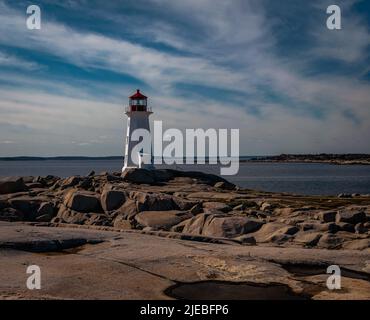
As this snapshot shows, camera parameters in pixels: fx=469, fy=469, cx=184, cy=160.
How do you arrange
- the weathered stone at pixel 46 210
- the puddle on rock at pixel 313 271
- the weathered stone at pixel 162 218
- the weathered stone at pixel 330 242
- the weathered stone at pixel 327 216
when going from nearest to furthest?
the puddle on rock at pixel 313 271 < the weathered stone at pixel 330 242 < the weathered stone at pixel 327 216 < the weathered stone at pixel 162 218 < the weathered stone at pixel 46 210

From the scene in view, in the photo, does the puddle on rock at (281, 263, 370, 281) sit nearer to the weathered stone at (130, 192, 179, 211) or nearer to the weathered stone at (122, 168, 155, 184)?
the weathered stone at (130, 192, 179, 211)

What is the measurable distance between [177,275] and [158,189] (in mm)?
22499

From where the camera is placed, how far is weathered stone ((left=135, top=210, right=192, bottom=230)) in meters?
22.0

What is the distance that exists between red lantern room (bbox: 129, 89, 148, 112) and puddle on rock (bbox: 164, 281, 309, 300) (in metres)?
33.0

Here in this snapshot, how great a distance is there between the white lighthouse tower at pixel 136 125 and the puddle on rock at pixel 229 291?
31237mm

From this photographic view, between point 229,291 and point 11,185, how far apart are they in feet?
84.6

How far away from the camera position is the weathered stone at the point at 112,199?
26.7 m

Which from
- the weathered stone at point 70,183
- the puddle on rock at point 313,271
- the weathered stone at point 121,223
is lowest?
the weathered stone at point 121,223

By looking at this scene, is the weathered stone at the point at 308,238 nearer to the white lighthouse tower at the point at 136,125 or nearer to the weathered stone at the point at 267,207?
the weathered stone at the point at 267,207

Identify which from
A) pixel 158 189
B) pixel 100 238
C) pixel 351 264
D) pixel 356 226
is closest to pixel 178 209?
pixel 158 189

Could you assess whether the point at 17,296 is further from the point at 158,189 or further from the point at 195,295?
the point at 158,189

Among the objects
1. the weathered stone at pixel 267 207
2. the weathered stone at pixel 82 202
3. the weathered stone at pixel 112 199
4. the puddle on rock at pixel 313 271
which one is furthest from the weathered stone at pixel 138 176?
the puddle on rock at pixel 313 271

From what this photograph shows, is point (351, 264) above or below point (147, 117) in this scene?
below
